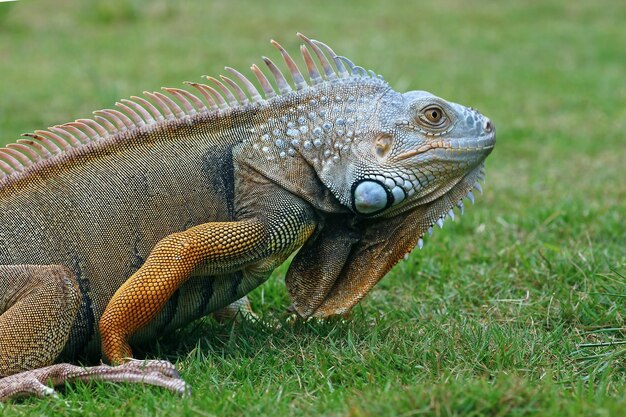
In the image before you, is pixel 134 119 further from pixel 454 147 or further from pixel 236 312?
pixel 454 147

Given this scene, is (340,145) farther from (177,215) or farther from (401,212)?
(177,215)

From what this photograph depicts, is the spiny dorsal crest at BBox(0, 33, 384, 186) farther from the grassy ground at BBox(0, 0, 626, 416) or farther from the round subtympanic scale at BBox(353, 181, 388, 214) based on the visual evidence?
the grassy ground at BBox(0, 0, 626, 416)

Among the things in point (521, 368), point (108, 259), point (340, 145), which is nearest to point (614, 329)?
point (521, 368)

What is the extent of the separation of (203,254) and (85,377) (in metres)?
0.86

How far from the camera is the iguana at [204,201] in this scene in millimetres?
4738

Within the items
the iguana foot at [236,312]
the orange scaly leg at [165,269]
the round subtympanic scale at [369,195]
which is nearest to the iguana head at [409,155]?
the round subtympanic scale at [369,195]

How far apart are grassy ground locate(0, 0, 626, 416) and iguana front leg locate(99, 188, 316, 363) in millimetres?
356

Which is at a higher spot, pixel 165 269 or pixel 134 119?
pixel 134 119

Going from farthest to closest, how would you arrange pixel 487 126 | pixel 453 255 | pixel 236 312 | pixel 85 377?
pixel 453 255
pixel 236 312
pixel 487 126
pixel 85 377

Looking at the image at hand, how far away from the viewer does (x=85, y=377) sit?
4.62 meters

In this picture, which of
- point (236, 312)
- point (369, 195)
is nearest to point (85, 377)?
point (236, 312)

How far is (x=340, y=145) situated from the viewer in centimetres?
491

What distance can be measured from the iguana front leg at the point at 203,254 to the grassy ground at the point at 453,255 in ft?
1.17

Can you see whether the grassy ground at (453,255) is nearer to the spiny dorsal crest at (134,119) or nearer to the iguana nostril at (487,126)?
the iguana nostril at (487,126)
